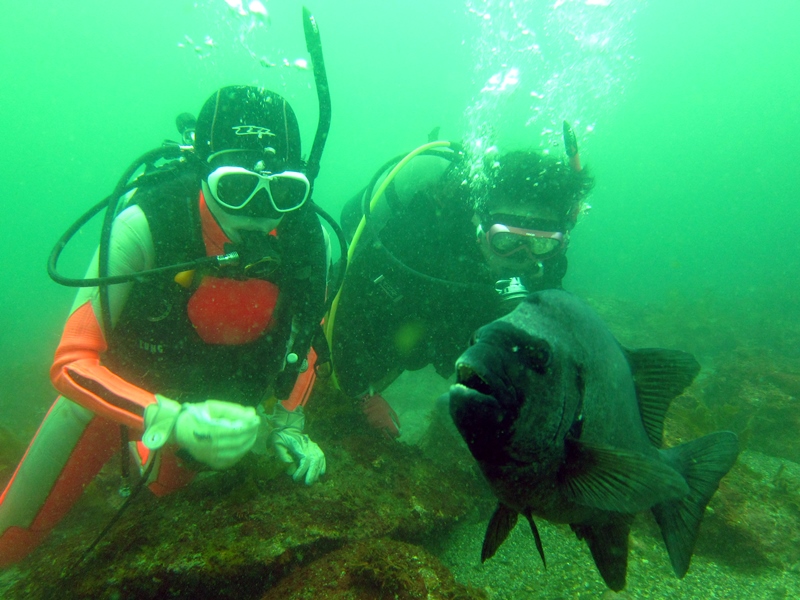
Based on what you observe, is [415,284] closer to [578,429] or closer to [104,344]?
[104,344]

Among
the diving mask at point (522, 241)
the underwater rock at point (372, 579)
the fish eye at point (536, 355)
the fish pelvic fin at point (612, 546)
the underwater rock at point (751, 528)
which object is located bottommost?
the underwater rock at point (372, 579)

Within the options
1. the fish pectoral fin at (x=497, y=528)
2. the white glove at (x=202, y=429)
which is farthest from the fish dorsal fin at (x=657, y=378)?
the white glove at (x=202, y=429)

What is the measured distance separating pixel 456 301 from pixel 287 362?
181 centimetres

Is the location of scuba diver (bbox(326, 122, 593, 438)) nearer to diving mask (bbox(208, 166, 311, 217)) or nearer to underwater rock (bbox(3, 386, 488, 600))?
underwater rock (bbox(3, 386, 488, 600))

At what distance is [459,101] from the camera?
64.2 meters

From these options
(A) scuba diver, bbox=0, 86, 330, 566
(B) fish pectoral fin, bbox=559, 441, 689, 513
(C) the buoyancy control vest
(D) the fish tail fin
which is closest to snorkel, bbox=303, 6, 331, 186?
(A) scuba diver, bbox=0, 86, 330, 566

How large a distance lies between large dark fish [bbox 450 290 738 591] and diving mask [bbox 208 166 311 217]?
7.13 ft

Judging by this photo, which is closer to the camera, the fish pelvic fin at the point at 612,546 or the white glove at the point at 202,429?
the fish pelvic fin at the point at 612,546

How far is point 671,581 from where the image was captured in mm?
2771

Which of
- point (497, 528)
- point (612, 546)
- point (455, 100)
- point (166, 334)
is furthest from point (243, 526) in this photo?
point (455, 100)

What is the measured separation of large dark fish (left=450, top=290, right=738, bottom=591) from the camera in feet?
2.68

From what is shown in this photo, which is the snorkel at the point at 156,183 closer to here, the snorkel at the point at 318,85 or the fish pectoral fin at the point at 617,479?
the snorkel at the point at 318,85

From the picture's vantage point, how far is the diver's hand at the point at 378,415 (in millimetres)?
4132

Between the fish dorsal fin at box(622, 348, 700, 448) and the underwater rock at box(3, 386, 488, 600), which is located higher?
the fish dorsal fin at box(622, 348, 700, 448)
